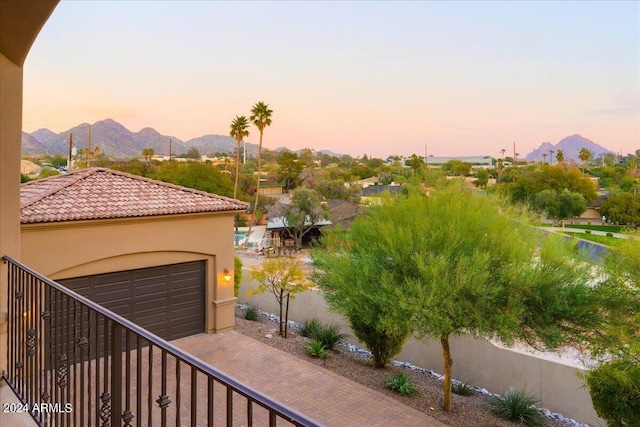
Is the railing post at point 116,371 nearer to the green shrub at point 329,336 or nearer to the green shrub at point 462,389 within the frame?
the green shrub at point 462,389

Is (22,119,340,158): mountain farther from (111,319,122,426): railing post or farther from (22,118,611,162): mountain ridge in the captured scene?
(111,319,122,426): railing post

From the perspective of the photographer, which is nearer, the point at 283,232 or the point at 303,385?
the point at 303,385

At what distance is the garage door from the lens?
11.1 m

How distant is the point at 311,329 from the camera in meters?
15.1

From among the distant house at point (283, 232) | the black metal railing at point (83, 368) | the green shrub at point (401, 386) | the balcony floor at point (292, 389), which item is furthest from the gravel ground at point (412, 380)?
the distant house at point (283, 232)

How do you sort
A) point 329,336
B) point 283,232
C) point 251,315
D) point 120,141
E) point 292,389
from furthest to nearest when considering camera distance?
point 120,141 → point 283,232 → point 251,315 → point 329,336 → point 292,389

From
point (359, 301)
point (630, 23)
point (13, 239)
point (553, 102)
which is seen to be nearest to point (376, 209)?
point (359, 301)

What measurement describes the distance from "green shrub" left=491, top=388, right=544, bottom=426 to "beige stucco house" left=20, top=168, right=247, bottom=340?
290 inches

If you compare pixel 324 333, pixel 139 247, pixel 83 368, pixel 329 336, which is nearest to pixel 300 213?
pixel 324 333

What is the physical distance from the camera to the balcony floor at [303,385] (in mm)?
9195

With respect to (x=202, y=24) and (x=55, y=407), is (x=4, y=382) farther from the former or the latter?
(x=202, y=24)

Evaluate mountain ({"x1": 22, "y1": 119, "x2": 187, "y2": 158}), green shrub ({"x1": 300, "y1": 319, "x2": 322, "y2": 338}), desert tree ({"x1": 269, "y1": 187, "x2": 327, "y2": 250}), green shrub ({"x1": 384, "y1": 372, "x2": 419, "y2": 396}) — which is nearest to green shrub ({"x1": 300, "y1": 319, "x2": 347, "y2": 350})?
green shrub ({"x1": 300, "y1": 319, "x2": 322, "y2": 338})

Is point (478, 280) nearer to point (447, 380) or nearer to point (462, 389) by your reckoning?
point (447, 380)

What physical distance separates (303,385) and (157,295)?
4.54m
